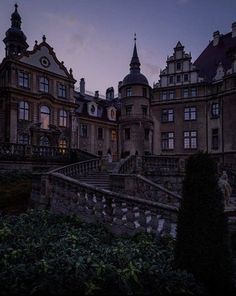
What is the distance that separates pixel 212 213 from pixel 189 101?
33.8m

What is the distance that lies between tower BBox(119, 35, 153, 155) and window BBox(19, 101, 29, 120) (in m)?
12.7

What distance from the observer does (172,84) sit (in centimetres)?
3809

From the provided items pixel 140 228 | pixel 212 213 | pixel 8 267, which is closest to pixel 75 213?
pixel 140 228

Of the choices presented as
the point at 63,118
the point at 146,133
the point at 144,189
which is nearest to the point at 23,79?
the point at 63,118

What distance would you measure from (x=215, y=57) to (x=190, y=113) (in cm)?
879

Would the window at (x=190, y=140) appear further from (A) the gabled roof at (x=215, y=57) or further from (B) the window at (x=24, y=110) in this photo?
(B) the window at (x=24, y=110)

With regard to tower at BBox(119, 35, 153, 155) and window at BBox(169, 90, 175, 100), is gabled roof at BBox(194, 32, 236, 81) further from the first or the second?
tower at BBox(119, 35, 153, 155)

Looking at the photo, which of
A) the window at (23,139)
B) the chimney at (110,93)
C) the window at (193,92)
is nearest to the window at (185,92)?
the window at (193,92)

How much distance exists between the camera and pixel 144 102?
39844mm

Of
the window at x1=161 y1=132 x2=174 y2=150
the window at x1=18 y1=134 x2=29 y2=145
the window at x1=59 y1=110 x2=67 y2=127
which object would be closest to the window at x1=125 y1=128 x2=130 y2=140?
the window at x1=161 y1=132 x2=174 y2=150

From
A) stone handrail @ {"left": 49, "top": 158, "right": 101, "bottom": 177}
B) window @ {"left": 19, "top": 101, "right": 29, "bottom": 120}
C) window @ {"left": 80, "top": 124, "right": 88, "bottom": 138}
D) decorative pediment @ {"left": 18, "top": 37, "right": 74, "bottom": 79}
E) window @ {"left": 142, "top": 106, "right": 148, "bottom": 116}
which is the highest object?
decorative pediment @ {"left": 18, "top": 37, "right": 74, "bottom": 79}

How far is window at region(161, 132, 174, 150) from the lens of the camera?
126 ft

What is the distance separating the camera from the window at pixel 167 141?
126 feet

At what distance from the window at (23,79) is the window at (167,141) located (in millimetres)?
18798
